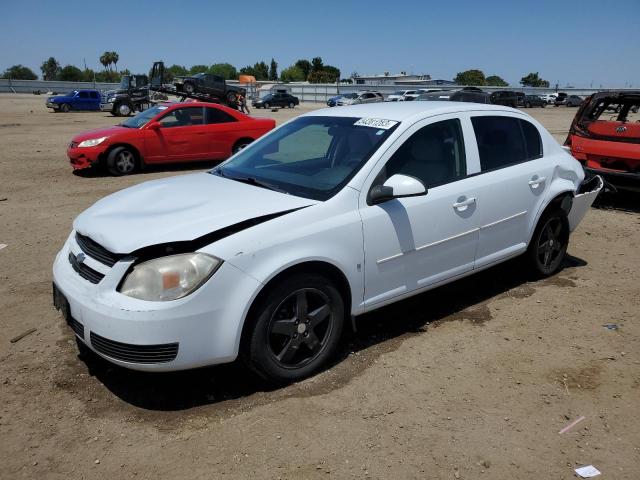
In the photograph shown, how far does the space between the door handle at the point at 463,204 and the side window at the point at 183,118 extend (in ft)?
28.2

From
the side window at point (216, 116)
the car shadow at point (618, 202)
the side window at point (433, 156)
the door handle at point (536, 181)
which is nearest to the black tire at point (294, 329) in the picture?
the side window at point (433, 156)

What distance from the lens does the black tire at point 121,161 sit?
427 inches

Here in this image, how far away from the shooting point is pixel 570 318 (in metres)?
4.56

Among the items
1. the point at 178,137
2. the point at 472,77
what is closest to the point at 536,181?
the point at 178,137

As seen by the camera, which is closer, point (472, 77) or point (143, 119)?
point (143, 119)

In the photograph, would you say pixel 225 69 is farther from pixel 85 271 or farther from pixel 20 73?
pixel 85 271

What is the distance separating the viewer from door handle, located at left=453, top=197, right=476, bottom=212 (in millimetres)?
4098

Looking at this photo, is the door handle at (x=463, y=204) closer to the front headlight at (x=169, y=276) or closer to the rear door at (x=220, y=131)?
the front headlight at (x=169, y=276)

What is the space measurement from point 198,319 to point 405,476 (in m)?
1.31

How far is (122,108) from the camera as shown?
102 ft

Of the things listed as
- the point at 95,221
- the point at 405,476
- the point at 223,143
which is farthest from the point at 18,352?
the point at 223,143

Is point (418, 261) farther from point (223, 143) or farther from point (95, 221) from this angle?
point (223, 143)

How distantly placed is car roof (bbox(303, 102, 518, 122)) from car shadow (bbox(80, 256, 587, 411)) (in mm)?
1605

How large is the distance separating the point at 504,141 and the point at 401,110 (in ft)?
3.44
